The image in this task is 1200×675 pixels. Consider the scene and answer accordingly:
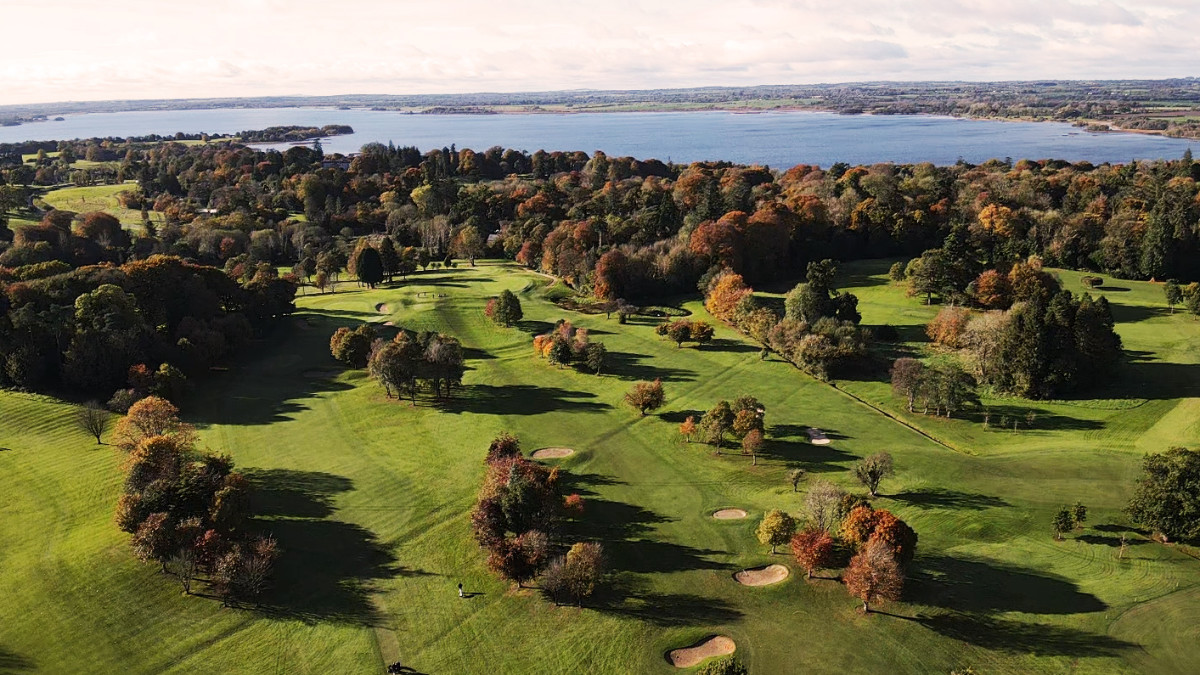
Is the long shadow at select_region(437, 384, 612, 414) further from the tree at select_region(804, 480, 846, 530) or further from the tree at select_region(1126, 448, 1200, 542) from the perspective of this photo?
the tree at select_region(1126, 448, 1200, 542)

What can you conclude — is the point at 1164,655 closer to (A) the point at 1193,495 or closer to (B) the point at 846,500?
(A) the point at 1193,495

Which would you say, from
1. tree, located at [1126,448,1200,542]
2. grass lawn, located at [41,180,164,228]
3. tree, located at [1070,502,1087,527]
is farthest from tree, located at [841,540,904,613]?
grass lawn, located at [41,180,164,228]

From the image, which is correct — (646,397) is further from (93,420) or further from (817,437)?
(93,420)

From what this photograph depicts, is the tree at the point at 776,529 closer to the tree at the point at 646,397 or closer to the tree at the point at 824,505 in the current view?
the tree at the point at 824,505

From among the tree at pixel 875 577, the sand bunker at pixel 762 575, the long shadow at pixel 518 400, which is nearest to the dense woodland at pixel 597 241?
the long shadow at pixel 518 400

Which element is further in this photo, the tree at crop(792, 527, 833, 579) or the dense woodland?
the dense woodland
